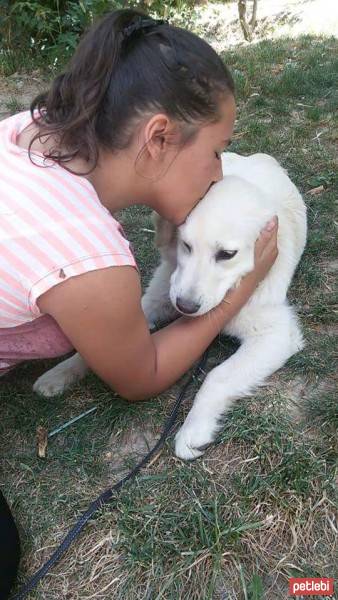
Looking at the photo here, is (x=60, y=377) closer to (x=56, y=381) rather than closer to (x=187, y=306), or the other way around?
(x=56, y=381)

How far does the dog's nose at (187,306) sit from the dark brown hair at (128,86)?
57 centimetres

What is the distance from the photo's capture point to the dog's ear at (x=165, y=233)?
7.59 ft

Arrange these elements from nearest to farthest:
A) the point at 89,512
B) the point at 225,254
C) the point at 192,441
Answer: the point at 89,512, the point at 192,441, the point at 225,254

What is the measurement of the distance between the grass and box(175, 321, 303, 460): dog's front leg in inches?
1.6

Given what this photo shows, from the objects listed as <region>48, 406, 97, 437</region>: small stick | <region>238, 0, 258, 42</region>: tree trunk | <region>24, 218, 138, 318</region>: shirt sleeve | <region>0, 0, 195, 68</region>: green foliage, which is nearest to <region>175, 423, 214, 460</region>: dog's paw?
<region>48, 406, 97, 437</region>: small stick

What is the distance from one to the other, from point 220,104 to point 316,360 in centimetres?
109

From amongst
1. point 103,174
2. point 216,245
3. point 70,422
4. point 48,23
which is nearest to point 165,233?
point 216,245

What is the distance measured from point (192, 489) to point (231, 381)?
18.2 inches

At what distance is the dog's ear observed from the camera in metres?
2.31

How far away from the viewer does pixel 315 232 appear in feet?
10.0

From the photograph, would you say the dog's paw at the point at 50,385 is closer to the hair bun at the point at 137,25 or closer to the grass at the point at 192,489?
the grass at the point at 192,489

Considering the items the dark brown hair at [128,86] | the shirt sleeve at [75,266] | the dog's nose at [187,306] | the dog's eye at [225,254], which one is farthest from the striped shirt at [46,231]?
the dog's eye at [225,254]

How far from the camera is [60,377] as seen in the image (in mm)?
2312

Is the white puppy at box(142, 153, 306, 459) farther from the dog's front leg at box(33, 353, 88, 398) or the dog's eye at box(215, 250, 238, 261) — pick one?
the dog's front leg at box(33, 353, 88, 398)
